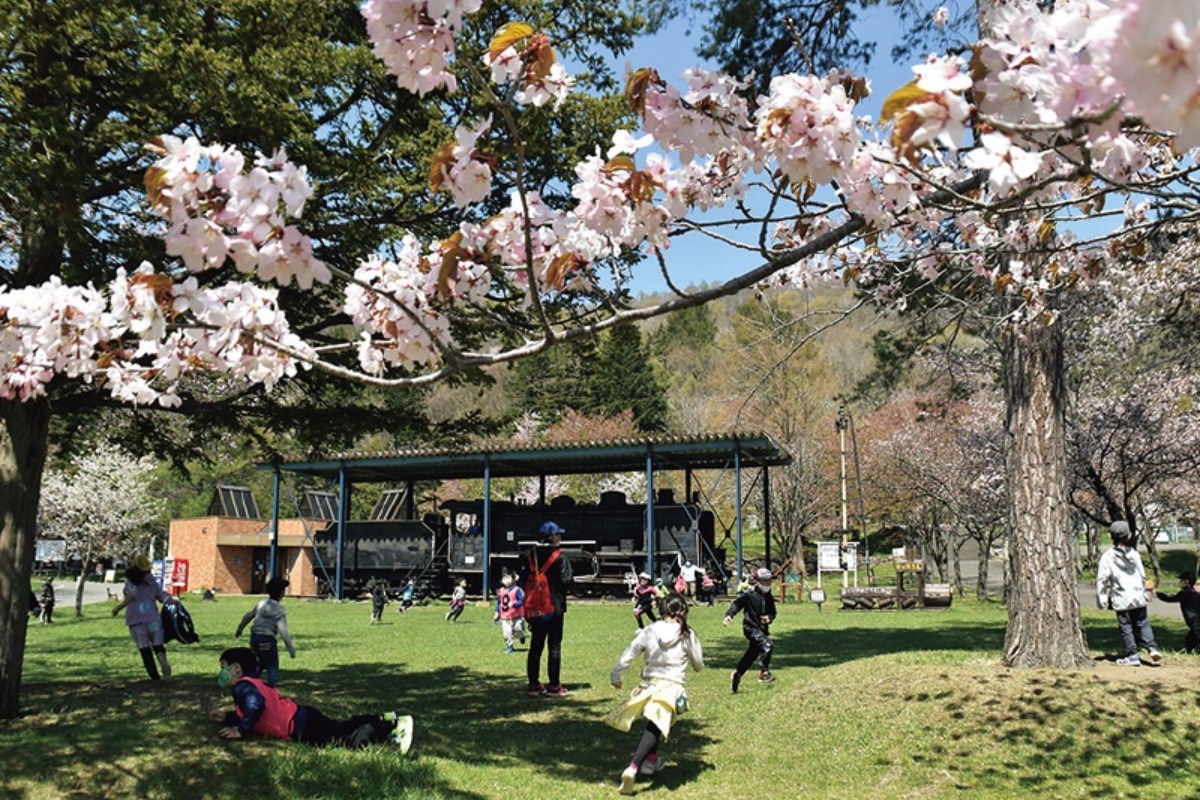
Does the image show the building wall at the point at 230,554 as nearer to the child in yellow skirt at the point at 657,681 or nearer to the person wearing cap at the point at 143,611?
the person wearing cap at the point at 143,611

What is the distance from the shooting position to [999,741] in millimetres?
6875

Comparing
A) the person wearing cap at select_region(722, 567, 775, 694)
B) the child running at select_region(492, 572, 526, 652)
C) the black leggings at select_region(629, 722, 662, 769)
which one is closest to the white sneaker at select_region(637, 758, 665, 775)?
the black leggings at select_region(629, 722, 662, 769)

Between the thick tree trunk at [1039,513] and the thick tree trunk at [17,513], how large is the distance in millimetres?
8317

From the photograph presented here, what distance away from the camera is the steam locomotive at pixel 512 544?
28.2 metres

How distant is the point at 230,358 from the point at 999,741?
19.5ft

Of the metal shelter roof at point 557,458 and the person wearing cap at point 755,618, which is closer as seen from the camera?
the person wearing cap at point 755,618

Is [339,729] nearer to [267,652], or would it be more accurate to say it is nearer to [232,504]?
[267,652]

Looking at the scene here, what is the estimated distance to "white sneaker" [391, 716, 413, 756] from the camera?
6766 millimetres

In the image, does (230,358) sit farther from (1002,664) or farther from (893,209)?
(1002,664)

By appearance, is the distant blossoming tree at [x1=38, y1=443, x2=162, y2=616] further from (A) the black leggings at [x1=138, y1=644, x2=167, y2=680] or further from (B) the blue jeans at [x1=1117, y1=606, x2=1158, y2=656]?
(B) the blue jeans at [x1=1117, y1=606, x2=1158, y2=656]

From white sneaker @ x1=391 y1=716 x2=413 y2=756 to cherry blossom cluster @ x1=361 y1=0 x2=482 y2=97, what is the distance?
16.5 ft

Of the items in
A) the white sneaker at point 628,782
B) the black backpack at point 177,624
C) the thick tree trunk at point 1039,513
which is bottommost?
the white sneaker at point 628,782

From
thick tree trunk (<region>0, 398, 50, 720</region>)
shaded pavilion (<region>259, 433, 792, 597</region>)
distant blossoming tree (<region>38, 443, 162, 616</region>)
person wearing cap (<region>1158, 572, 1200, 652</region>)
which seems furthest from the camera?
distant blossoming tree (<region>38, 443, 162, 616</region>)

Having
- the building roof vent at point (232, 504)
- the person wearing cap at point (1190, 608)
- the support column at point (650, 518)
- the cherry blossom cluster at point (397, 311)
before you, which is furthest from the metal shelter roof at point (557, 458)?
the cherry blossom cluster at point (397, 311)
